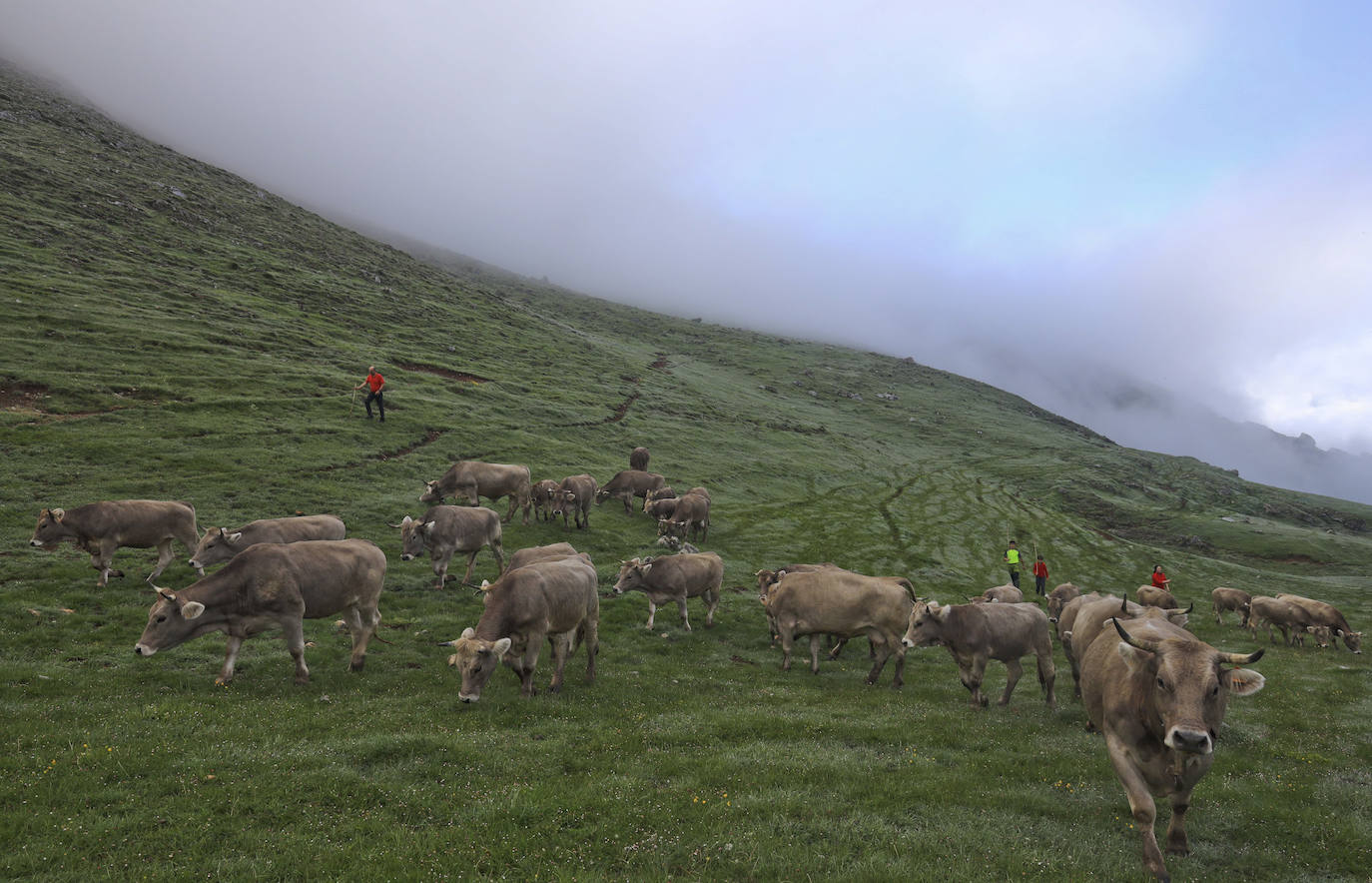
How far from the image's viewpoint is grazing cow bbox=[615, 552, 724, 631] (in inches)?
842

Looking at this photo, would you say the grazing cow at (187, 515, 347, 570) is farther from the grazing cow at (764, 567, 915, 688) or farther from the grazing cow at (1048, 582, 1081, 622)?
the grazing cow at (1048, 582, 1081, 622)

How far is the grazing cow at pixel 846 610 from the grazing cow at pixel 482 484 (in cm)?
1850

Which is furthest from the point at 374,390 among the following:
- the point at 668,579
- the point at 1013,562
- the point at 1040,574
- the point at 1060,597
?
the point at 1040,574

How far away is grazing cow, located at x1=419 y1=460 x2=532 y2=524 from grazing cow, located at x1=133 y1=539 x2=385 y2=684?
1650cm

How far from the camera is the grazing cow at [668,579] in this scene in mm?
21391

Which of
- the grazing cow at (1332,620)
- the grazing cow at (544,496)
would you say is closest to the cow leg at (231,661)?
the grazing cow at (544,496)

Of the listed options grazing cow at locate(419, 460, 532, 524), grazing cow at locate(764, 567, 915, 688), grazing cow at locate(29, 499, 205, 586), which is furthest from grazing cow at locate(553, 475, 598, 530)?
grazing cow at locate(764, 567, 915, 688)

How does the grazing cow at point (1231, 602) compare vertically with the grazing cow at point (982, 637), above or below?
above

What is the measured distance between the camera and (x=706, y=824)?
861 centimetres

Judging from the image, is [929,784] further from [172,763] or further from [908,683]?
[172,763]

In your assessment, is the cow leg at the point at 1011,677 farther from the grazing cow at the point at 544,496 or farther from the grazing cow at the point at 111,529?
the grazing cow at the point at 111,529

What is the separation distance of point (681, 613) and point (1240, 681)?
53.9ft

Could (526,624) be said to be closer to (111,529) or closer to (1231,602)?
(111,529)

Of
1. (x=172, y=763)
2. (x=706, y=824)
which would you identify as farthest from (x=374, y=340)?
(x=706, y=824)
